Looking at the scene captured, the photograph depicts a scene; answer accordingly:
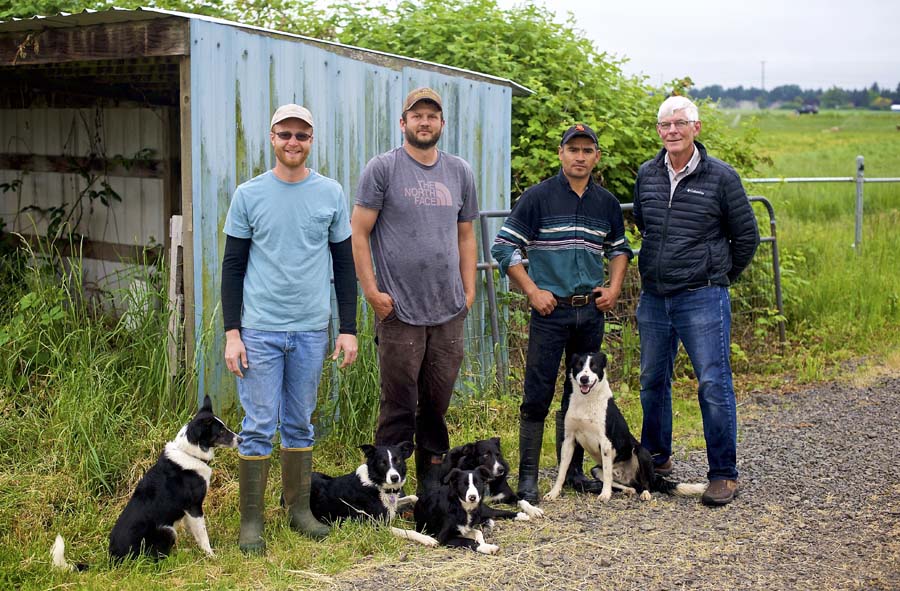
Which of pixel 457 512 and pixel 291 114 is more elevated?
pixel 291 114

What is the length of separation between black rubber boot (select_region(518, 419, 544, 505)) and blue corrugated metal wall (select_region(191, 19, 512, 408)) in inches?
67.9

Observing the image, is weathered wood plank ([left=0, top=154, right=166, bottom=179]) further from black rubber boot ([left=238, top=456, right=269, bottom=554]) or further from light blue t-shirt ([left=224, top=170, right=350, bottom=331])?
black rubber boot ([left=238, top=456, right=269, bottom=554])

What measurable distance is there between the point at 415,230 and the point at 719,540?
224cm

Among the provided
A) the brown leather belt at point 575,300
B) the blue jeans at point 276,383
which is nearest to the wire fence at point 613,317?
the brown leather belt at point 575,300

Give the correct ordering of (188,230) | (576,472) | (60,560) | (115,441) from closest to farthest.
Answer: (60,560)
(115,441)
(188,230)
(576,472)

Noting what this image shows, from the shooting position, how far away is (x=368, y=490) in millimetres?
5137

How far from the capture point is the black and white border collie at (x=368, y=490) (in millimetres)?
5094

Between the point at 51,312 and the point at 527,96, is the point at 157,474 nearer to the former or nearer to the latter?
the point at 51,312

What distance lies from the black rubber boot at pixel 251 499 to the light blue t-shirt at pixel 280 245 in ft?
2.28

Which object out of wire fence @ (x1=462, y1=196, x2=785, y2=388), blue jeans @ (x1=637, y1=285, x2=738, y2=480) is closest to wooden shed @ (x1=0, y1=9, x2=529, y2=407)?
wire fence @ (x1=462, y1=196, x2=785, y2=388)

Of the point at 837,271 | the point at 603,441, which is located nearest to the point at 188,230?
the point at 603,441

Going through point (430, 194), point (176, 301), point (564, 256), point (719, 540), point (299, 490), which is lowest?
point (719, 540)

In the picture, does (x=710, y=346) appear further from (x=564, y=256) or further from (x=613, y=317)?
(x=613, y=317)

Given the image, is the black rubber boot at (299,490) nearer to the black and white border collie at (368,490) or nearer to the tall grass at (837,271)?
the black and white border collie at (368,490)
